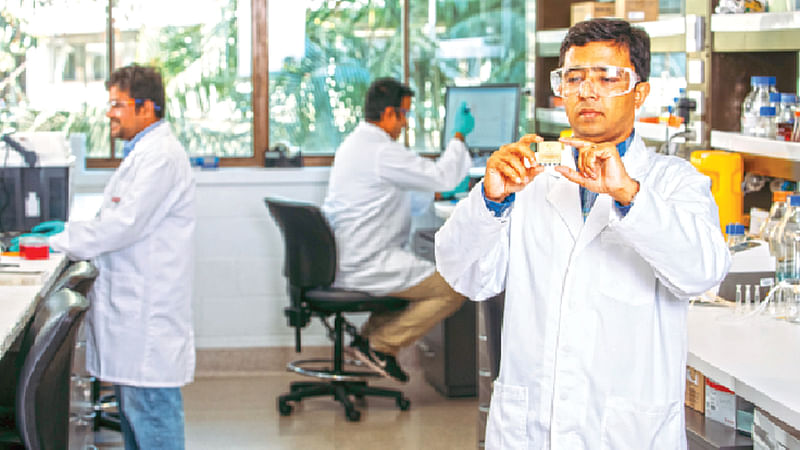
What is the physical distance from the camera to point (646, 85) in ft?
6.13

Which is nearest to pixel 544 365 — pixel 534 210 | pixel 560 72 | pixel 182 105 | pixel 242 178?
pixel 534 210

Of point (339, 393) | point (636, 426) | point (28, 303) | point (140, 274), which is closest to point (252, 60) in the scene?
point (339, 393)

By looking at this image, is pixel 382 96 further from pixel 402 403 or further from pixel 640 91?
pixel 640 91

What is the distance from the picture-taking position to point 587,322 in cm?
180

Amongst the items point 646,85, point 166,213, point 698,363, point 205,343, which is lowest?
point 205,343

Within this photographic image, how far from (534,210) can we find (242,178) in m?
3.44

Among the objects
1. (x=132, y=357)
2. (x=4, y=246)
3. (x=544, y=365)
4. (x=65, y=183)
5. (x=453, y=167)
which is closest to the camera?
(x=544, y=365)

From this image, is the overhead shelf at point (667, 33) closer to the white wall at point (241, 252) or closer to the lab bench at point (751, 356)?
the lab bench at point (751, 356)

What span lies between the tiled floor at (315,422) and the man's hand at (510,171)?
256 cm

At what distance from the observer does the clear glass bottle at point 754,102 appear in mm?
3254

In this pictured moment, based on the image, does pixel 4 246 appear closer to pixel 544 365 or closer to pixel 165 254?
pixel 165 254

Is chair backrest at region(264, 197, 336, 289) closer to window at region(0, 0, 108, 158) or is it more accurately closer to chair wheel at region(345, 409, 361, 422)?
chair wheel at region(345, 409, 361, 422)

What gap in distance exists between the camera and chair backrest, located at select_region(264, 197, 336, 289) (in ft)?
14.0

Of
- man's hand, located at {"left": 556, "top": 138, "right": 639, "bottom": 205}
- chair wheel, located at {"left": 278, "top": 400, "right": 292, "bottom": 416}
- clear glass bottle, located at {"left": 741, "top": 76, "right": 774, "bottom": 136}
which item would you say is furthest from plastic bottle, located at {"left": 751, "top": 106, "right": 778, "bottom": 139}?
chair wheel, located at {"left": 278, "top": 400, "right": 292, "bottom": 416}
